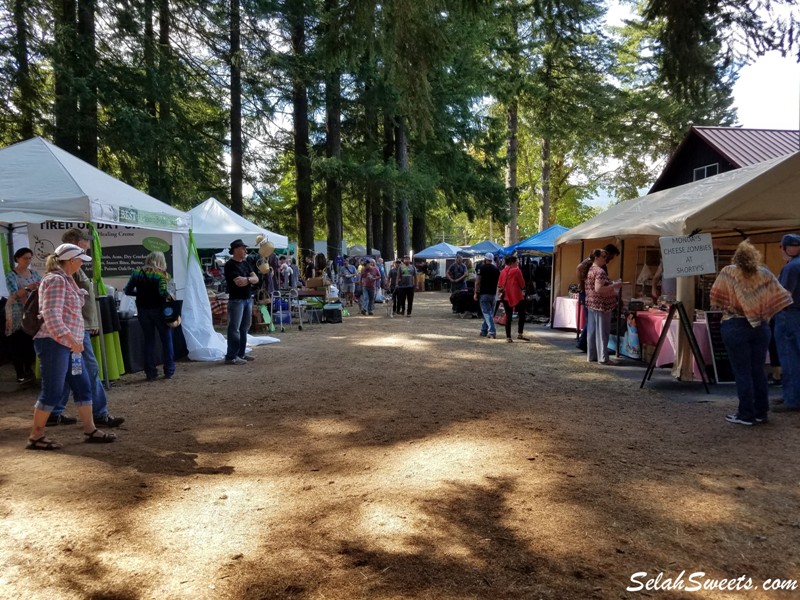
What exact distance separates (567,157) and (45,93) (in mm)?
34050

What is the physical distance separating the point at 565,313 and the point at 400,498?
10996 mm

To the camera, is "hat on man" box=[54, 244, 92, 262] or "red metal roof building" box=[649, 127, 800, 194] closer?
"hat on man" box=[54, 244, 92, 262]

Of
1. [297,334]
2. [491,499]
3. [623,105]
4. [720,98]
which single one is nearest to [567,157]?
[623,105]

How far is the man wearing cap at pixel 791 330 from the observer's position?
621cm

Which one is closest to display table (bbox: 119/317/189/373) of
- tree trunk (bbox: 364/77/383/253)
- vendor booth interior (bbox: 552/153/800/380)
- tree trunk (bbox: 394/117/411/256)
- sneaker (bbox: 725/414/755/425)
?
sneaker (bbox: 725/414/755/425)

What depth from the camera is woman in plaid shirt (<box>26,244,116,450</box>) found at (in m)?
4.75

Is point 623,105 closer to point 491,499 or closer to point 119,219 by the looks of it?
point 119,219

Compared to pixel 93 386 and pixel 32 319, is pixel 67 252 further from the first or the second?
pixel 93 386

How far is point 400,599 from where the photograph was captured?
273 cm

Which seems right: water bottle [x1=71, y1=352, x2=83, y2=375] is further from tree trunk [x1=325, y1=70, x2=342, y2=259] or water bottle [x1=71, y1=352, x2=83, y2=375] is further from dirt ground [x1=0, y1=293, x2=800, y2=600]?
tree trunk [x1=325, y1=70, x2=342, y2=259]

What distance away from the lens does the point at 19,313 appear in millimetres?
7539

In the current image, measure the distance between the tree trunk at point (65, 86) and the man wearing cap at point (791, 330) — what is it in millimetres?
14153

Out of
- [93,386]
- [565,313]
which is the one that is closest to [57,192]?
[93,386]

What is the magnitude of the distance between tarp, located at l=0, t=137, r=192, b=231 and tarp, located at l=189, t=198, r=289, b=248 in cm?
442
